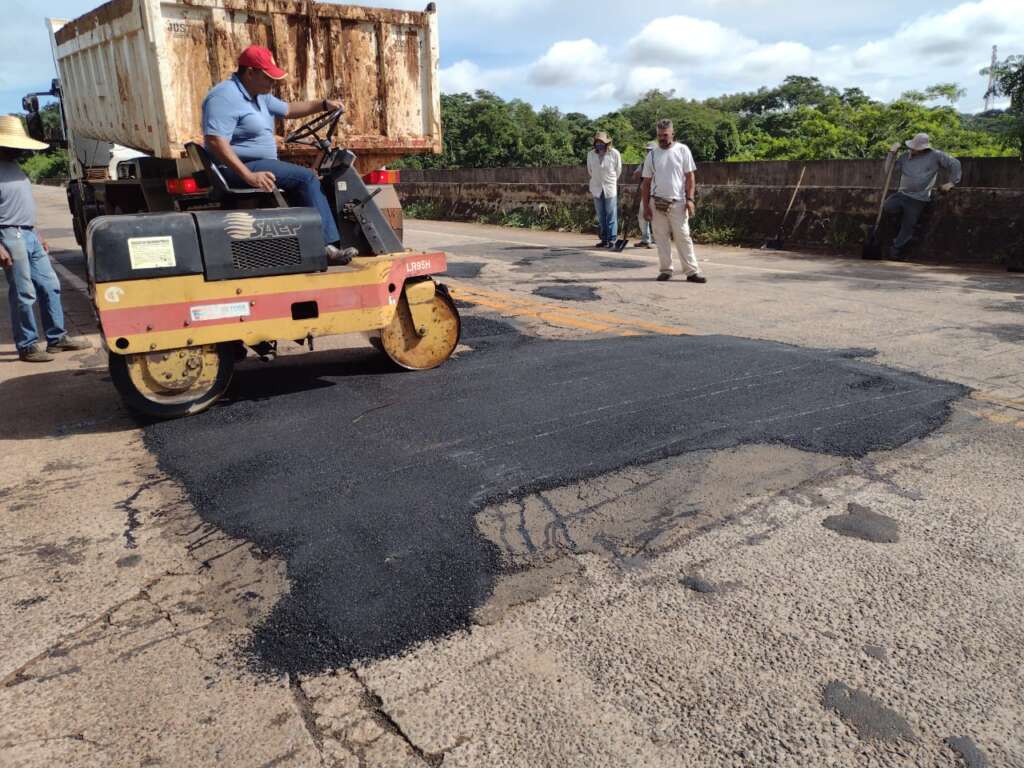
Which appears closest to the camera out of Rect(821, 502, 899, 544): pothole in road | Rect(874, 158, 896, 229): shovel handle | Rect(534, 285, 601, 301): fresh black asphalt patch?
Rect(821, 502, 899, 544): pothole in road

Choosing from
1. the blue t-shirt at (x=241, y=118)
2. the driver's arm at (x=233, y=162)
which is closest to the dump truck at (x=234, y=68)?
the blue t-shirt at (x=241, y=118)

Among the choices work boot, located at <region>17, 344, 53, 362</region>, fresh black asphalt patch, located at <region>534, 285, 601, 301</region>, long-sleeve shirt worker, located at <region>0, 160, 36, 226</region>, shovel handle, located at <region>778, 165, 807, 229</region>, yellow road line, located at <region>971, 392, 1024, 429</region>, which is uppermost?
long-sleeve shirt worker, located at <region>0, 160, 36, 226</region>

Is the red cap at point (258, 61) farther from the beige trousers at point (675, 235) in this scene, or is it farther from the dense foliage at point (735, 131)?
the dense foliage at point (735, 131)

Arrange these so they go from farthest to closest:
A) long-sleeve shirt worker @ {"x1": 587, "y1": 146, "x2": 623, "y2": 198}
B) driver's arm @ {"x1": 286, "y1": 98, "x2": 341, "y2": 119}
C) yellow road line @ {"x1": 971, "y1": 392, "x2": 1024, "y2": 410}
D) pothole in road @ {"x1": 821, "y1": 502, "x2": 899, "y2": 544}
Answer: long-sleeve shirt worker @ {"x1": 587, "y1": 146, "x2": 623, "y2": 198}, driver's arm @ {"x1": 286, "y1": 98, "x2": 341, "y2": 119}, yellow road line @ {"x1": 971, "y1": 392, "x2": 1024, "y2": 410}, pothole in road @ {"x1": 821, "y1": 502, "x2": 899, "y2": 544}

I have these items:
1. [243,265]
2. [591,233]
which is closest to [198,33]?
[243,265]

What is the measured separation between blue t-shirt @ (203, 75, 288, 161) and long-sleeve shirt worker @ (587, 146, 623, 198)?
28.8ft

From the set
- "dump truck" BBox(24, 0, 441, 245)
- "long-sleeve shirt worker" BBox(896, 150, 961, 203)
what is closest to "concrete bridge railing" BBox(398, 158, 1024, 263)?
"long-sleeve shirt worker" BBox(896, 150, 961, 203)

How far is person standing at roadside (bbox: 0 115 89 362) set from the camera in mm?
6055

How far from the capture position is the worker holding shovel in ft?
37.8

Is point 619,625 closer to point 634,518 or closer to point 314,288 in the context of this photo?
point 634,518

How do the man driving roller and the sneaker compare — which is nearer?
the man driving roller

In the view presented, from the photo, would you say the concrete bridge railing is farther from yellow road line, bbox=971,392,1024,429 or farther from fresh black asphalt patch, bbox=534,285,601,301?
yellow road line, bbox=971,392,1024,429

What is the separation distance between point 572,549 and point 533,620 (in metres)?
0.48

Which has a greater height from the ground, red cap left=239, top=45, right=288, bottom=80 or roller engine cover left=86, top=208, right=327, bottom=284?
red cap left=239, top=45, right=288, bottom=80
